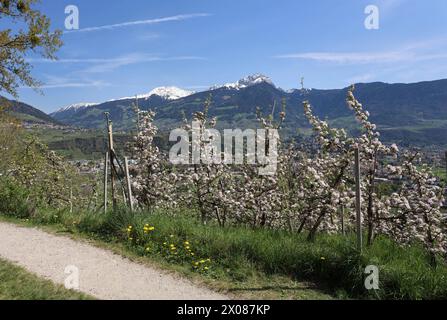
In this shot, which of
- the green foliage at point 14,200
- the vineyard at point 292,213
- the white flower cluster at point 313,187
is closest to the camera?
the vineyard at point 292,213

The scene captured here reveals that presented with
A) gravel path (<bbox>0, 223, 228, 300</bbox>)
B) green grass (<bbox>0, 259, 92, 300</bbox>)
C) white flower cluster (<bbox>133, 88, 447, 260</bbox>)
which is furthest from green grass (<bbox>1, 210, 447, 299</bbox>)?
green grass (<bbox>0, 259, 92, 300</bbox>)

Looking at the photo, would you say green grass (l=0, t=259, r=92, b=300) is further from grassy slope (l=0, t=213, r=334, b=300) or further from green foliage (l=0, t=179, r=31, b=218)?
green foliage (l=0, t=179, r=31, b=218)

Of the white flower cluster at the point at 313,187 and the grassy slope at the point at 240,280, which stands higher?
the white flower cluster at the point at 313,187

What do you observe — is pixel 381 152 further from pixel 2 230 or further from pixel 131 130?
pixel 2 230

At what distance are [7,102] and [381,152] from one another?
55.5ft

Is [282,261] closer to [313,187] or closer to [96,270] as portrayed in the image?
[313,187]

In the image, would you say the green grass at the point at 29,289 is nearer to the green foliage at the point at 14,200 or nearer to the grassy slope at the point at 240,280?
the grassy slope at the point at 240,280

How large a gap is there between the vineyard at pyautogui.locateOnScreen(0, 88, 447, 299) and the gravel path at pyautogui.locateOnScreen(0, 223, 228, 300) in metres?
0.75

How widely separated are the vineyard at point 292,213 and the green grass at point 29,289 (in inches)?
103

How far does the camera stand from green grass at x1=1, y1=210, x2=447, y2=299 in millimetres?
7430

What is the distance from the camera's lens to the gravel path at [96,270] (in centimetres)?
747

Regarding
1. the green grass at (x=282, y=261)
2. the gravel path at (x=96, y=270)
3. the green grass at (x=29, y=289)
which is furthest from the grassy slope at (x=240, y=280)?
the green grass at (x=29, y=289)

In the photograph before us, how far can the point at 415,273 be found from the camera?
292 inches
